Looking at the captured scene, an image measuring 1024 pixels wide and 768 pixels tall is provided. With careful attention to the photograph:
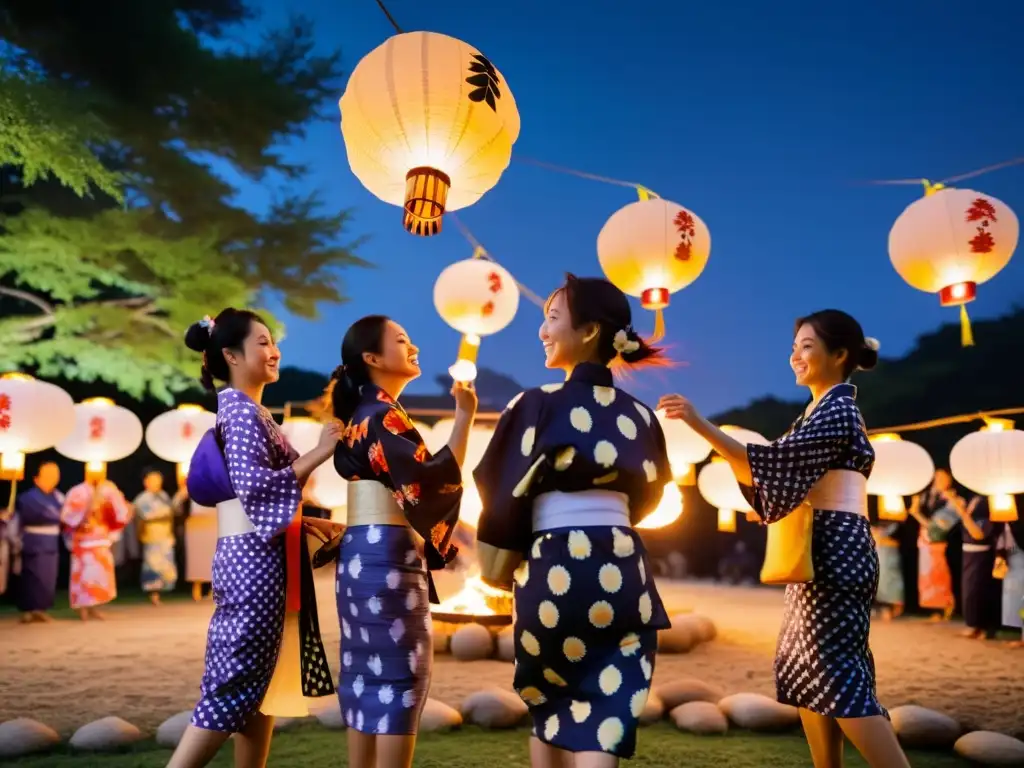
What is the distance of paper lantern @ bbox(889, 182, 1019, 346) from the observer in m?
5.12

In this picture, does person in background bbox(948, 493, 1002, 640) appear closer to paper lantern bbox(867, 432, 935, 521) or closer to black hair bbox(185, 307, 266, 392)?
paper lantern bbox(867, 432, 935, 521)

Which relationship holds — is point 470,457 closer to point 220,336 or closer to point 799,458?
point 220,336

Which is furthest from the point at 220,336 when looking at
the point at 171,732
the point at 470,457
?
the point at 470,457

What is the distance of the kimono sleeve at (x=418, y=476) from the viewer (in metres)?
2.71

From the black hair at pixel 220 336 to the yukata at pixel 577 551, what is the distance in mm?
1345

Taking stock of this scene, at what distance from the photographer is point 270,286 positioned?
39.3 ft

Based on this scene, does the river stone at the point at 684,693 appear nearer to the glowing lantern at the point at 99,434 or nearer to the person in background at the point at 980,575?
the person in background at the point at 980,575

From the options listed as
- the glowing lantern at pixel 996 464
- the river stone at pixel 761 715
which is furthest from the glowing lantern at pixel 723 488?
the river stone at pixel 761 715

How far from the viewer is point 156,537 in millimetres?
11461

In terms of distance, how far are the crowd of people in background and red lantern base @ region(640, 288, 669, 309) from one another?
18.3 feet

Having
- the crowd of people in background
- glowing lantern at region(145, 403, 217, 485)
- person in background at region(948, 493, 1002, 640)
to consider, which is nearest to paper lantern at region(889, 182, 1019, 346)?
the crowd of people in background

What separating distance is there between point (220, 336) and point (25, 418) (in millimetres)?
5196

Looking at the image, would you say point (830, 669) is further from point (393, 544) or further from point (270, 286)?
point (270, 286)

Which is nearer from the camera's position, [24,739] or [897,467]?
[24,739]
